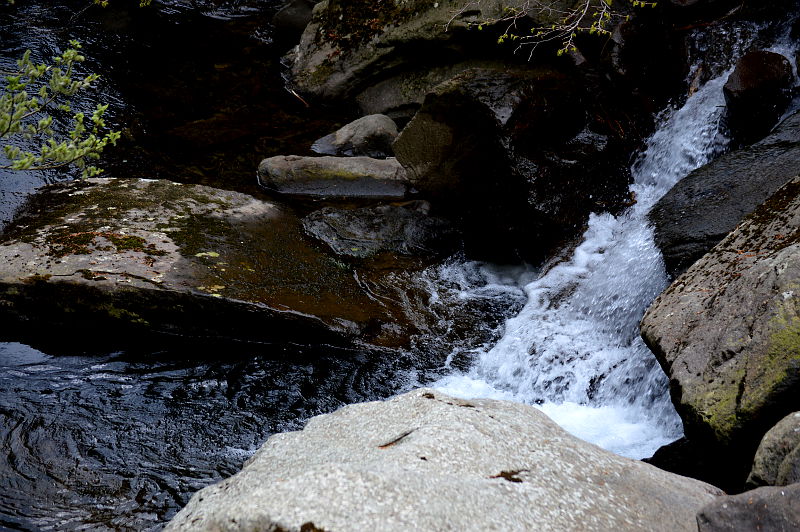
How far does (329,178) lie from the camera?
31.5ft

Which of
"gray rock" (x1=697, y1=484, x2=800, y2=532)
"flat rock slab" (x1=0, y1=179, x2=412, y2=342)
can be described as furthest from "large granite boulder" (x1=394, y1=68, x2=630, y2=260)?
"gray rock" (x1=697, y1=484, x2=800, y2=532)

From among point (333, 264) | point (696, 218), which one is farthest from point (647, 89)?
point (333, 264)

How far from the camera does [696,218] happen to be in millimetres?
6289

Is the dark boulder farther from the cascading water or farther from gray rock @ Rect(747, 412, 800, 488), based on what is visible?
gray rock @ Rect(747, 412, 800, 488)

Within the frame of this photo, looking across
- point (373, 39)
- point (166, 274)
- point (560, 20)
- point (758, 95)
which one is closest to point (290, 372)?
point (166, 274)

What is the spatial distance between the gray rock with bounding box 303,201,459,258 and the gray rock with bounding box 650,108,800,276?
2.59 m

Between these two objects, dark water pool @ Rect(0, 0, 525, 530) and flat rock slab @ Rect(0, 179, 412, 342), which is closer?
dark water pool @ Rect(0, 0, 525, 530)

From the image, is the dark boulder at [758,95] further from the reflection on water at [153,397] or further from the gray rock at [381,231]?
the reflection on water at [153,397]

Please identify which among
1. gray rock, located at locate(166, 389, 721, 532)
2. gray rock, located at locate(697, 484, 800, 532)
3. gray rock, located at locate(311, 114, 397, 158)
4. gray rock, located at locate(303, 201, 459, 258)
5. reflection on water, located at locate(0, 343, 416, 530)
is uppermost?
gray rock, located at locate(697, 484, 800, 532)

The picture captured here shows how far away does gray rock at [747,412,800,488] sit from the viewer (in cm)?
293

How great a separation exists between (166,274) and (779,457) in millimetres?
5329

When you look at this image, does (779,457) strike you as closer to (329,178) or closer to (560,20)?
(329,178)

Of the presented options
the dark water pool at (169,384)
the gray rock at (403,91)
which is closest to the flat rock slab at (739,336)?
the dark water pool at (169,384)

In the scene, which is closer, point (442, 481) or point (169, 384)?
point (442, 481)
